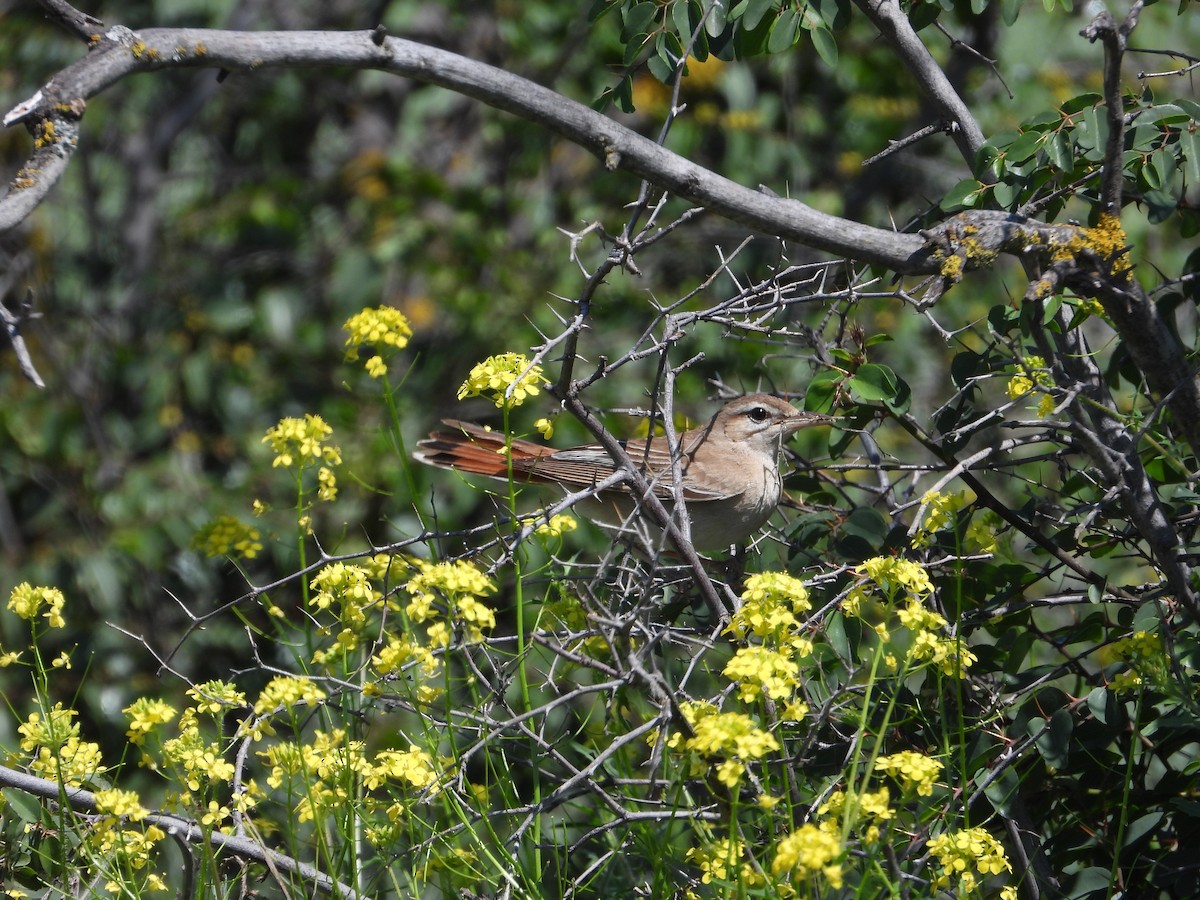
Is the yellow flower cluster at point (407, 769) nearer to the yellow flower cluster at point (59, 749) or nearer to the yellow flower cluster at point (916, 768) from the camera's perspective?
the yellow flower cluster at point (59, 749)

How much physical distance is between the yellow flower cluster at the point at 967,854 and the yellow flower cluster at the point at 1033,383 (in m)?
0.92

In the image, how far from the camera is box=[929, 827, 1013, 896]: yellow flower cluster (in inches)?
83.4

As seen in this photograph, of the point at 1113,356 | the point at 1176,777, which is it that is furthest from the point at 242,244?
the point at 1176,777

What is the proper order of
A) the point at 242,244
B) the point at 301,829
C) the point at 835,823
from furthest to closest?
the point at 242,244 < the point at 301,829 < the point at 835,823

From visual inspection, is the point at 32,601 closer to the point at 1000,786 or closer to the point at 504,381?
the point at 504,381

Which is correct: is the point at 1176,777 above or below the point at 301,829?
above

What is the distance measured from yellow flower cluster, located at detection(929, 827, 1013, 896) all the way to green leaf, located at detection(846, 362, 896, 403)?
102 centimetres

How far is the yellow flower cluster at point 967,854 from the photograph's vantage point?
2.12 metres

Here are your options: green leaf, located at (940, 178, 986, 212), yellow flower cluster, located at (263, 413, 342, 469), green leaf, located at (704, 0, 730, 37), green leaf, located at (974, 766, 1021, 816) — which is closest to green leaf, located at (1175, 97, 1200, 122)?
green leaf, located at (940, 178, 986, 212)

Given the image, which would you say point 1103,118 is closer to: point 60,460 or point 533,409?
point 533,409

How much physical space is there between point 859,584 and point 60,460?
5028 millimetres

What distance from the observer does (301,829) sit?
3.61 metres

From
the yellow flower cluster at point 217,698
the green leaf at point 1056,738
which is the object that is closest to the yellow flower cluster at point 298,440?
the yellow flower cluster at point 217,698

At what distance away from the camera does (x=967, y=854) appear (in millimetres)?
2127
